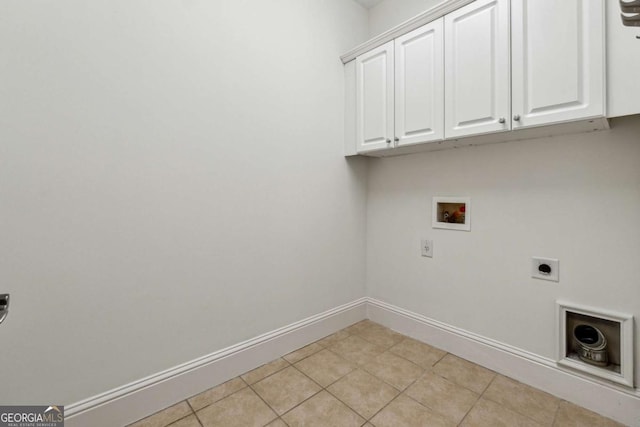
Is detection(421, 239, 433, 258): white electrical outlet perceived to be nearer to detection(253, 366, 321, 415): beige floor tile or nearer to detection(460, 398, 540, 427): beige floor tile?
detection(460, 398, 540, 427): beige floor tile

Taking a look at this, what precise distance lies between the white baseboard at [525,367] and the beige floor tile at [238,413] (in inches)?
48.3

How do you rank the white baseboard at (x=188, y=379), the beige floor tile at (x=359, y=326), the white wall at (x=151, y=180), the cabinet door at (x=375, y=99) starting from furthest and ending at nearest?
the beige floor tile at (x=359, y=326)
the cabinet door at (x=375, y=99)
the white baseboard at (x=188, y=379)
the white wall at (x=151, y=180)

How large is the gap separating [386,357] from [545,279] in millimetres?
1063

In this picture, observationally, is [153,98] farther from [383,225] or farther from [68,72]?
[383,225]

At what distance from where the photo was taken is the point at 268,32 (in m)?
1.77

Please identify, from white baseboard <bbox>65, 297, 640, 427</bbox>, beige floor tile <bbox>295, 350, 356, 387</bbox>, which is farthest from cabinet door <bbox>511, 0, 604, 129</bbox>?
beige floor tile <bbox>295, 350, 356, 387</bbox>

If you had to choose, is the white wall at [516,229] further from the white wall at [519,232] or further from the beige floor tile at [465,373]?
the beige floor tile at [465,373]

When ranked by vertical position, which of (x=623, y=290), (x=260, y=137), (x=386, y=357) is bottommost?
(x=386, y=357)

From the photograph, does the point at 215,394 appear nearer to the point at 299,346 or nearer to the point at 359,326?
the point at 299,346

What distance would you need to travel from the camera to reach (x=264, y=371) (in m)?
1.74

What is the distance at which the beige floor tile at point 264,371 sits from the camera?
5.46 ft

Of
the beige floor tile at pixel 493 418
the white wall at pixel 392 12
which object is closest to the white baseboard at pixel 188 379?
the beige floor tile at pixel 493 418

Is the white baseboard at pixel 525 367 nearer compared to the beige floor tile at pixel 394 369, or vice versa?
the white baseboard at pixel 525 367

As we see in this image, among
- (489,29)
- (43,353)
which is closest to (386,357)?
(43,353)
